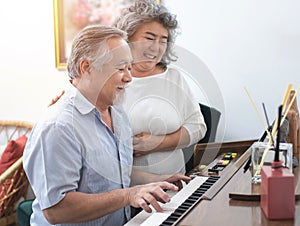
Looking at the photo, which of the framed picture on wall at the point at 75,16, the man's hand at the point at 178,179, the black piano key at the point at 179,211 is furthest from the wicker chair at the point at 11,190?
the black piano key at the point at 179,211

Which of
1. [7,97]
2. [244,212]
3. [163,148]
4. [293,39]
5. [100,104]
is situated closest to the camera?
[244,212]

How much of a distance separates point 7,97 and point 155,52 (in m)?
1.51

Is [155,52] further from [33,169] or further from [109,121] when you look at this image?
[33,169]

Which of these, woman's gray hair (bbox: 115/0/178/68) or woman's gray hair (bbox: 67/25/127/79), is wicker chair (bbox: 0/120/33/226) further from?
woman's gray hair (bbox: 67/25/127/79)

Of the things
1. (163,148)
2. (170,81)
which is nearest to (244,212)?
(163,148)

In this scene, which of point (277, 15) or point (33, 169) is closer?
point (33, 169)

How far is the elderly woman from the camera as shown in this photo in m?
1.80

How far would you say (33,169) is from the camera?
139 cm

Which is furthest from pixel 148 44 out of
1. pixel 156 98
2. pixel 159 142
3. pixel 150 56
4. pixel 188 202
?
pixel 188 202

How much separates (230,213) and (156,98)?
881 mm

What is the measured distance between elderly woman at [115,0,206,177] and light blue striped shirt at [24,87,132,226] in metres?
0.26

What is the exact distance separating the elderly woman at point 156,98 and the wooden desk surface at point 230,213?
59 centimetres

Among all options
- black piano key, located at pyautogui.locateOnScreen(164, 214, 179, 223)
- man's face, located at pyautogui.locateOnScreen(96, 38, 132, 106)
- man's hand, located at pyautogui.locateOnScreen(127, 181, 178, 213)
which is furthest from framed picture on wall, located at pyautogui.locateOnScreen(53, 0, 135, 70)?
black piano key, located at pyautogui.locateOnScreen(164, 214, 179, 223)

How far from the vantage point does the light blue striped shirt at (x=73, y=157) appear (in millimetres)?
1346
